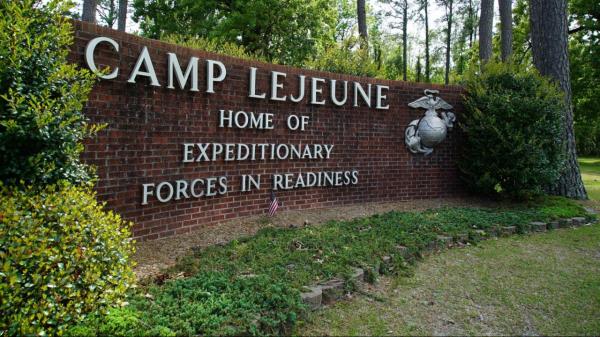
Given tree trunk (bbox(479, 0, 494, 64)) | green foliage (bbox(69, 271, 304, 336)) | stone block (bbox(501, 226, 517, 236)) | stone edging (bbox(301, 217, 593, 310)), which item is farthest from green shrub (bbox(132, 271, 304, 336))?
tree trunk (bbox(479, 0, 494, 64))

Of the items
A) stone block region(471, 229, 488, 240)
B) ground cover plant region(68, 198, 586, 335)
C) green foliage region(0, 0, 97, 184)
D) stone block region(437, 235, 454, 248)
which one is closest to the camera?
ground cover plant region(68, 198, 586, 335)

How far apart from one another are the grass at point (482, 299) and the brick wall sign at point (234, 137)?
268 cm

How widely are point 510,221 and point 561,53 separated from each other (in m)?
4.87

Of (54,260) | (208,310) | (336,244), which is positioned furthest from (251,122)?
(54,260)

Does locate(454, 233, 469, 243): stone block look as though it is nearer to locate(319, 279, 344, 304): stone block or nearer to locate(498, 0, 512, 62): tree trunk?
locate(319, 279, 344, 304): stone block

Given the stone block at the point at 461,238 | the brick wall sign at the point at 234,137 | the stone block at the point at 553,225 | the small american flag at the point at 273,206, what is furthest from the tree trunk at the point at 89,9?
the stone block at the point at 553,225

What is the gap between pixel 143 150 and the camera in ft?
17.5

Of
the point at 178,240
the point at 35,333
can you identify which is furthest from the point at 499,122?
the point at 35,333

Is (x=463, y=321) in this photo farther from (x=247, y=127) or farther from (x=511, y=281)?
(x=247, y=127)

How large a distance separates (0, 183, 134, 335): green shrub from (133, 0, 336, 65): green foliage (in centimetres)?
1236

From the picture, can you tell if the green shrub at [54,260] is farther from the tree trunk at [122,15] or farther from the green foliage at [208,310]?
the tree trunk at [122,15]

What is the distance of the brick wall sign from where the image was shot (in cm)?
507

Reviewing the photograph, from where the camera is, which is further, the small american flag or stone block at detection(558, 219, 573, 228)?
stone block at detection(558, 219, 573, 228)

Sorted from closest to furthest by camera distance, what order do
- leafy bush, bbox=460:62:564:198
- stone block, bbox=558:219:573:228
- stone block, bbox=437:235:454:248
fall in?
stone block, bbox=437:235:454:248
stone block, bbox=558:219:573:228
leafy bush, bbox=460:62:564:198
